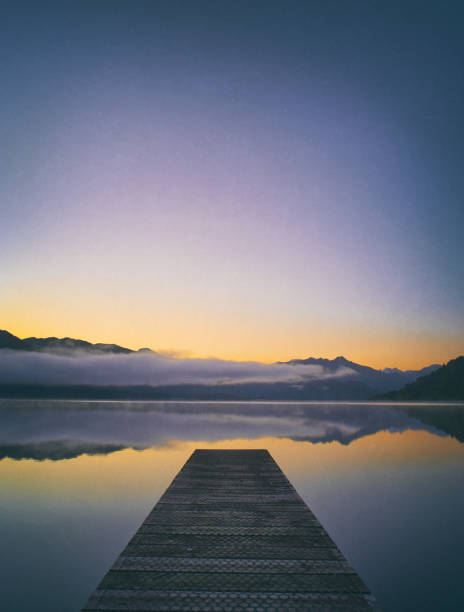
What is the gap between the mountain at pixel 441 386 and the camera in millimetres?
151500

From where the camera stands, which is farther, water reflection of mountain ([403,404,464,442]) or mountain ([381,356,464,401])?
mountain ([381,356,464,401])

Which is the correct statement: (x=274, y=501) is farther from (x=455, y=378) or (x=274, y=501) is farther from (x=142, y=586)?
(x=455, y=378)

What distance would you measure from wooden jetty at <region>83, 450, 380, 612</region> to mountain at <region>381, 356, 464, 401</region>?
165647mm

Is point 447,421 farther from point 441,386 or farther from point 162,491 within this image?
point 441,386

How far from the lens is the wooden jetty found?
4273 millimetres

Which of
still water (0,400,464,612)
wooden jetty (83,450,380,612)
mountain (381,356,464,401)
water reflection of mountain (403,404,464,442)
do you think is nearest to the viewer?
wooden jetty (83,450,380,612)

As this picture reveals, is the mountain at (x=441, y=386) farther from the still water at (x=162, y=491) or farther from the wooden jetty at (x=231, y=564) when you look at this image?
the wooden jetty at (x=231, y=564)

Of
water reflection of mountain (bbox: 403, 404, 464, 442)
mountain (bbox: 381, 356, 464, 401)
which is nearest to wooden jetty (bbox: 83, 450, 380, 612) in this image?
water reflection of mountain (bbox: 403, 404, 464, 442)

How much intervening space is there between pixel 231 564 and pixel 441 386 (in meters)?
176

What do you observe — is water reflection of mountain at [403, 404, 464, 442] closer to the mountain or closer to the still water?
the still water

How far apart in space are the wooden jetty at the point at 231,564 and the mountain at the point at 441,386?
16565 cm

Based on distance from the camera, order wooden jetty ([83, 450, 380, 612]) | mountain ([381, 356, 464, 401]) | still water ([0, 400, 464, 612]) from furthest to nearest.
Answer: mountain ([381, 356, 464, 401])
still water ([0, 400, 464, 612])
wooden jetty ([83, 450, 380, 612])

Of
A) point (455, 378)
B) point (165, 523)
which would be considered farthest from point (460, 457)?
point (455, 378)

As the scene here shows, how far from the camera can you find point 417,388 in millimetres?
167125
